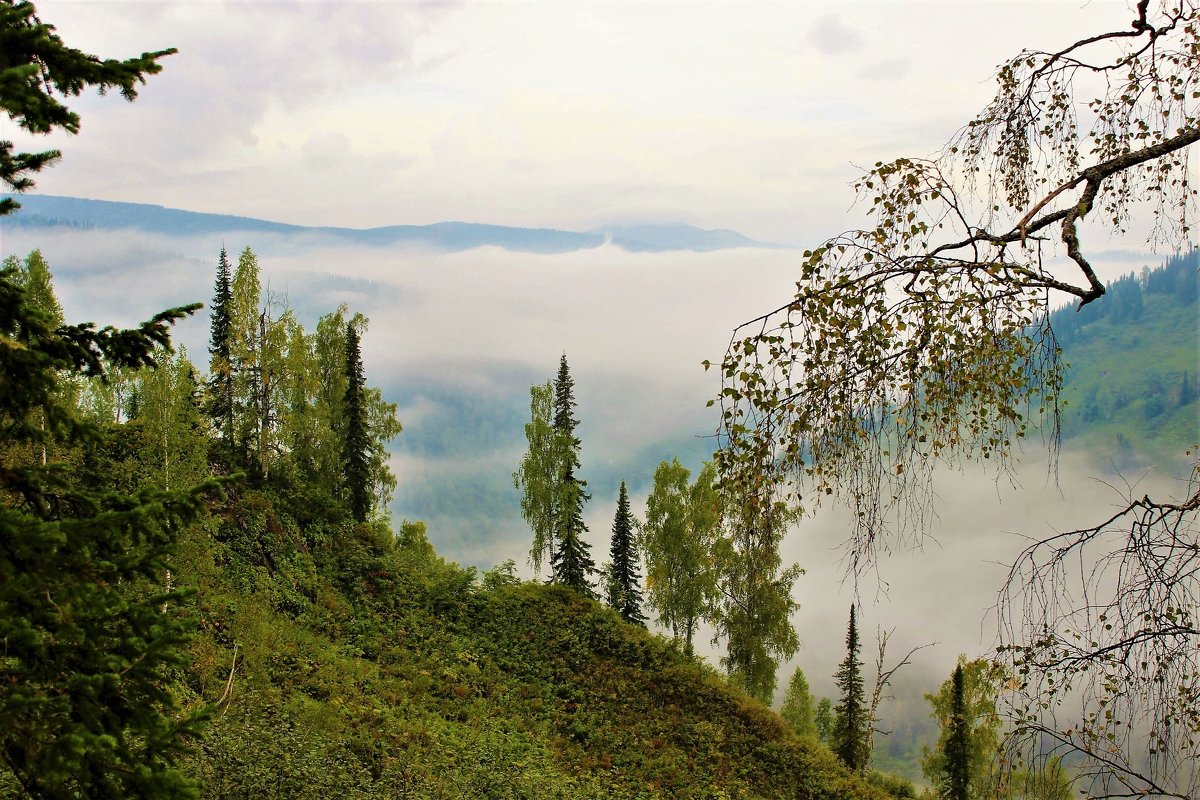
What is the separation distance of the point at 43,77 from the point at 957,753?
123 feet

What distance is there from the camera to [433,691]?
22.2 meters

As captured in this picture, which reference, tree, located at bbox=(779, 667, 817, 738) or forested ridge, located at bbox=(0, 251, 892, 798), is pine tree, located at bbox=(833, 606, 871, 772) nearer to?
forested ridge, located at bbox=(0, 251, 892, 798)

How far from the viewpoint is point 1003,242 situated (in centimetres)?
349

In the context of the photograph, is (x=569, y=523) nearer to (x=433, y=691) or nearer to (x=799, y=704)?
(x=433, y=691)

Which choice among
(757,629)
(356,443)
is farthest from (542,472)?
(757,629)

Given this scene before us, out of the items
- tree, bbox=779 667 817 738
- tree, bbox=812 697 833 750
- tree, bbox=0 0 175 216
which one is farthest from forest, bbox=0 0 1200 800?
tree, bbox=812 697 833 750

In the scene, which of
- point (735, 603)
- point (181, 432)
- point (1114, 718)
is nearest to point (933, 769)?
point (735, 603)

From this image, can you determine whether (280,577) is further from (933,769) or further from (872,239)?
(933,769)

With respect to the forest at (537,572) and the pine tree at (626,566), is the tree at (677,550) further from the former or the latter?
the pine tree at (626,566)

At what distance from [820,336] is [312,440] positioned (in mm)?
30541

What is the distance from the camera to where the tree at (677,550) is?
1203 inches

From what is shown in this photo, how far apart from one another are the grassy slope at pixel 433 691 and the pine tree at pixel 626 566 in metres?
4.20

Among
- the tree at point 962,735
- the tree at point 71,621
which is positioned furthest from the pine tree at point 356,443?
the tree at point 71,621

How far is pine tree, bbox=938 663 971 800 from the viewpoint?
30984 millimetres
